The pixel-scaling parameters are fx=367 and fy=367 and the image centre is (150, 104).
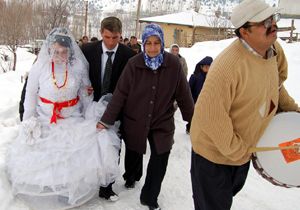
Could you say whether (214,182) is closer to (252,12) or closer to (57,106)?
(252,12)

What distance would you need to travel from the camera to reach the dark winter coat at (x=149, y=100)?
3.51 metres

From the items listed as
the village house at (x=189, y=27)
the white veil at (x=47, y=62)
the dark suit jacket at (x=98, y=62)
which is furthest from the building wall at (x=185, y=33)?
the white veil at (x=47, y=62)

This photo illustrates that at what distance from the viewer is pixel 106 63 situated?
393 cm

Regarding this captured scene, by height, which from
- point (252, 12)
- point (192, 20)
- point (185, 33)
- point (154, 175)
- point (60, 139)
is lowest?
point (154, 175)

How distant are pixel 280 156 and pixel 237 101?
538 mm

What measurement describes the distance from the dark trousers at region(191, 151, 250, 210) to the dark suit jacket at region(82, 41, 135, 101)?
5.45 feet

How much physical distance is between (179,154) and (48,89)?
2.54 m

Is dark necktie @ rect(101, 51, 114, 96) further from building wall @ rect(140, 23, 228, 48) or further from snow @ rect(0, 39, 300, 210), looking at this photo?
building wall @ rect(140, 23, 228, 48)

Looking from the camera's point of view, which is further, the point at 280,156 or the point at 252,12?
the point at 280,156

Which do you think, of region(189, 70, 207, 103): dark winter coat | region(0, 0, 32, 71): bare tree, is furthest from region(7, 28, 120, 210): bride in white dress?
region(0, 0, 32, 71): bare tree

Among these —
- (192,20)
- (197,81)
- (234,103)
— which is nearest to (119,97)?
(234,103)

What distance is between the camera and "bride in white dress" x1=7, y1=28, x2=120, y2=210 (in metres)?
3.51

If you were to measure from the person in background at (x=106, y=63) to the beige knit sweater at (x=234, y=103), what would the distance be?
1.74 metres

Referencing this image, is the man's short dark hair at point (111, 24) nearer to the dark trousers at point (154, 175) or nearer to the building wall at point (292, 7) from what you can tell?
the dark trousers at point (154, 175)
